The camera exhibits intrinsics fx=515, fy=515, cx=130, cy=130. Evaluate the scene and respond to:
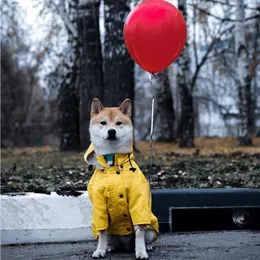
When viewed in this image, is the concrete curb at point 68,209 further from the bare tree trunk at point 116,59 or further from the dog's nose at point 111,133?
the bare tree trunk at point 116,59

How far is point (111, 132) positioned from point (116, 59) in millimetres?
6949

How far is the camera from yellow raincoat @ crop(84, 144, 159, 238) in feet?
15.2

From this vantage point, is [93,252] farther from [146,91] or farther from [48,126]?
[146,91]

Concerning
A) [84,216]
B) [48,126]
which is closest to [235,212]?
[84,216]

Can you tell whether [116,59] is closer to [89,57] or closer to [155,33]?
[89,57]

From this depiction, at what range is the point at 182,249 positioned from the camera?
202 inches

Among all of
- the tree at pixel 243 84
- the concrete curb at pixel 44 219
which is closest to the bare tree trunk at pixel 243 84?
the tree at pixel 243 84

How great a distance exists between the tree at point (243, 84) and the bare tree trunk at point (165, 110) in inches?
187

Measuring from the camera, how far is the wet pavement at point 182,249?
484cm

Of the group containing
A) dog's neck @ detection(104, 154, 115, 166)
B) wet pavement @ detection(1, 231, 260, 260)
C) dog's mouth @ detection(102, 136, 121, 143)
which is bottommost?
wet pavement @ detection(1, 231, 260, 260)

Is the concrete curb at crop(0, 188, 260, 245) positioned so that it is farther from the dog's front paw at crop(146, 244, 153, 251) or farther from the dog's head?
the dog's head

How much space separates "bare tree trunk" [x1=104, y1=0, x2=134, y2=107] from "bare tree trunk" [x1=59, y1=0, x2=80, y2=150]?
388 centimetres

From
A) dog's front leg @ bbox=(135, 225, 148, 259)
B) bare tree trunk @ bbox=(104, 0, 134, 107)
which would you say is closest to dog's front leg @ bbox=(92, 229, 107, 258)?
dog's front leg @ bbox=(135, 225, 148, 259)

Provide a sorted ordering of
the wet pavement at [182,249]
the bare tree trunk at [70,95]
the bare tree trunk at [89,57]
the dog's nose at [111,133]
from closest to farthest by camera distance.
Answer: the dog's nose at [111,133] < the wet pavement at [182,249] < the bare tree trunk at [89,57] < the bare tree trunk at [70,95]
